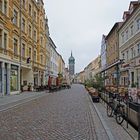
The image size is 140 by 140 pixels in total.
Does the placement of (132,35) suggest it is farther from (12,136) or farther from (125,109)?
(12,136)

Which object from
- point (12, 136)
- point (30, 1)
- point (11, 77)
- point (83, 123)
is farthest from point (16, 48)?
point (12, 136)

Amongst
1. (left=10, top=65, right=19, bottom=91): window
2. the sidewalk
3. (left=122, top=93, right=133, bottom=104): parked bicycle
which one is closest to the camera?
(left=122, top=93, right=133, bottom=104): parked bicycle

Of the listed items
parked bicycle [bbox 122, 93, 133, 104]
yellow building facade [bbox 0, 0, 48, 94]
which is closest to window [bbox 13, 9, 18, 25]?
yellow building facade [bbox 0, 0, 48, 94]

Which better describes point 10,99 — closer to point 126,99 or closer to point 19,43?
point 19,43

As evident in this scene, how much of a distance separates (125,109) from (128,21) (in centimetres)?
2978

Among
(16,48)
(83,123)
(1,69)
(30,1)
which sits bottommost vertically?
(83,123)

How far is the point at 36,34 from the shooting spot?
4984 cm

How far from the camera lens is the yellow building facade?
3003 centimetres

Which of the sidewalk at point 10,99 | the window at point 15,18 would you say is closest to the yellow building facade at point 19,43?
the window at point 15,18

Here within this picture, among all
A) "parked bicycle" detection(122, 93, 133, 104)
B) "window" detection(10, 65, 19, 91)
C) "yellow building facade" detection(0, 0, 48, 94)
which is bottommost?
"parked bicycle" detection(122, 93, 133, 104)

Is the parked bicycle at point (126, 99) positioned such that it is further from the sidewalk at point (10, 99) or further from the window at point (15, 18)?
the window at point (15, 18)

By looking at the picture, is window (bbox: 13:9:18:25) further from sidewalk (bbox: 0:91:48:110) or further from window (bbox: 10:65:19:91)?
sidewalk (bbox: 0:91:48:110)

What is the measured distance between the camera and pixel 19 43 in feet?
120

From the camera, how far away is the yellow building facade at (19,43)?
30.0 meters
